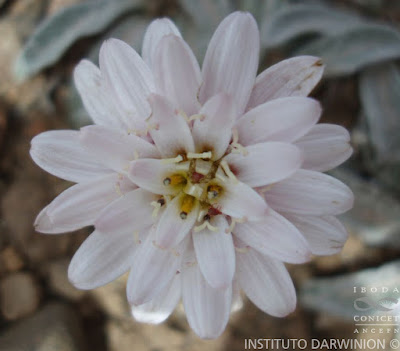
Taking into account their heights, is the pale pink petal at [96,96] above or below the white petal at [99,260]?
above

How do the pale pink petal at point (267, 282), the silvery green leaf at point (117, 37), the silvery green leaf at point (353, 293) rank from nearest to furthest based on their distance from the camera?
the pale pink petal at point (267, 282) < the silvery green leaf at point (353, 293) < the silvery green leaf at point (117, 37)

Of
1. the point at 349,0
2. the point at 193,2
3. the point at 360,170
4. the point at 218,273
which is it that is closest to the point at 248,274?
the point at 218,273

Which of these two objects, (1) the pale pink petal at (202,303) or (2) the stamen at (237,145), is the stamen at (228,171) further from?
(1) the pale pink petal at (202,303)

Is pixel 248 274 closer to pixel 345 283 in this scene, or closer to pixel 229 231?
pixel 229 231

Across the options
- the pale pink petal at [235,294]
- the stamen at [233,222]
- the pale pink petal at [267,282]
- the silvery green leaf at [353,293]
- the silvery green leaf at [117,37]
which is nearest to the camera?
the stamen at [233,222]

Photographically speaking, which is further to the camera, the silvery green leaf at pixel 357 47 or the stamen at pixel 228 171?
the silvery green leaf at pixel 357 47

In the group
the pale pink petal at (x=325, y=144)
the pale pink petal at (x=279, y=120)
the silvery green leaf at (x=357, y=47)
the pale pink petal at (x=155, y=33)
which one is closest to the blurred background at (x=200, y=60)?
the silvery green leaf at (x=357, y=47)

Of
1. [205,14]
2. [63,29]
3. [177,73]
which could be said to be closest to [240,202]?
[177,73]
